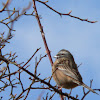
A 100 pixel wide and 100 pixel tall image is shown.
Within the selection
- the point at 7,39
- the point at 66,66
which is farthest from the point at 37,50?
the point at 66,66

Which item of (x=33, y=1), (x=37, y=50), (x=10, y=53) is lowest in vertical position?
(x=37, y=50)

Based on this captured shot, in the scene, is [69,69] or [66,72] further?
[69,69]

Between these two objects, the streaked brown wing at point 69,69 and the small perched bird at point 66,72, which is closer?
the small perched bird at point 66,72

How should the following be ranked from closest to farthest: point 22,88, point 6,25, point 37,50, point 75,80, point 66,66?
point 37,50, point 22,88, point 6,25, point 75,80, point 66,66

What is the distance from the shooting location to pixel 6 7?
434 centimetres

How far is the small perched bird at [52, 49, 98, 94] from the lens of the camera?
576 cm

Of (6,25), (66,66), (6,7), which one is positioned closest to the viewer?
(6,7)

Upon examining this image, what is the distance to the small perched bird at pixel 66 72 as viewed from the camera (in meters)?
5.76

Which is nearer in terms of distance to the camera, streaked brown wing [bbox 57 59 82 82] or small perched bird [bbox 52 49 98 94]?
small perched bird [bbox 52 49 98 94]

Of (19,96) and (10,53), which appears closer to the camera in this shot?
(19,96)

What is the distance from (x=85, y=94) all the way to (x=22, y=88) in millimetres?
1181

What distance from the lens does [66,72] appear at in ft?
20.2

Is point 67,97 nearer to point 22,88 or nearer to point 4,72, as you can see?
point 22,88

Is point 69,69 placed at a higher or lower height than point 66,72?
higher
